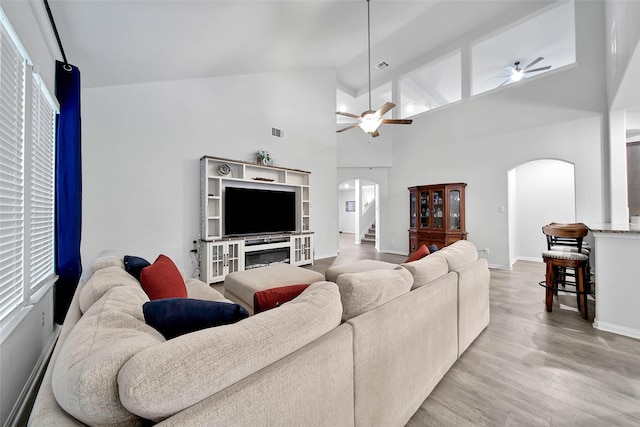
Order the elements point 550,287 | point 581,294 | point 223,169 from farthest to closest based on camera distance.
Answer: point 223,169
point 550,287
point 581,294

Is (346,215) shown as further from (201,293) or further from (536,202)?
(201,293)

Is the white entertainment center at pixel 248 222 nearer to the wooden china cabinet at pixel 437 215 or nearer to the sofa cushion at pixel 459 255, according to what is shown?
the wooden china cabinet at pixel 437 215

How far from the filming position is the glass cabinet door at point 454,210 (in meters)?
5.53

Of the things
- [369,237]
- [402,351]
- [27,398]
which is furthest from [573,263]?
[369,237]

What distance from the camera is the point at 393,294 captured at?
1392 millimetres

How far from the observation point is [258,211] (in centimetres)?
473

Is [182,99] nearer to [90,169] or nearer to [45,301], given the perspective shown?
[90,169]

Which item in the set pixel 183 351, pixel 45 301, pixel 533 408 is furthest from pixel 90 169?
pixel 533 408

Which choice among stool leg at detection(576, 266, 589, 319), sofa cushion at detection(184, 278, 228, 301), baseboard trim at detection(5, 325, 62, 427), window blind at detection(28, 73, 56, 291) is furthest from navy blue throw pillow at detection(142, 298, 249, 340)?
stool leg at detection(576, 266, 589, 319)

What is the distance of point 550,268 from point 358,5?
459cm

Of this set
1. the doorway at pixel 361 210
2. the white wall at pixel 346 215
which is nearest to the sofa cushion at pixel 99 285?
the doorway at pixel 361 210

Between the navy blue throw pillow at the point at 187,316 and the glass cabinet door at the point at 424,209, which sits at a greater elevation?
the glass cabinet door at the point at 424,209

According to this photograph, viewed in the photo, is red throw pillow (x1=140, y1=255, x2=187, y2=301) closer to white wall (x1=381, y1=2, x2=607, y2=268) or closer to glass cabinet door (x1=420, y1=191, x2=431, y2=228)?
glass cabinet door (x1=420, y1=191, x2=431, y2=228)

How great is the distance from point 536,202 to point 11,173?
25.9 feet
